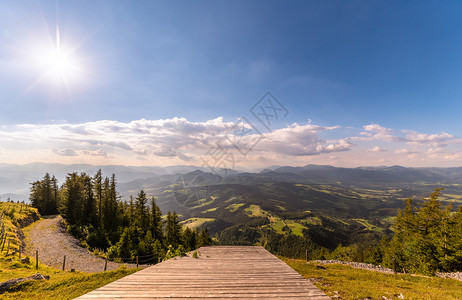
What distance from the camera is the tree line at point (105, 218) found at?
30344 millimetres

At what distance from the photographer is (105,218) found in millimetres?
38125

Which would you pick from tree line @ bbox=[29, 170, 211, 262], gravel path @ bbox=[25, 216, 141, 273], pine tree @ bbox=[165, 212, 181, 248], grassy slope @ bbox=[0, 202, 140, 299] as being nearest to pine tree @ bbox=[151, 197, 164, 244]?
tree line @ bbox=[29, 170, 211, 262]

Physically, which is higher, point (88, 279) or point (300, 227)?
point (88, 279)

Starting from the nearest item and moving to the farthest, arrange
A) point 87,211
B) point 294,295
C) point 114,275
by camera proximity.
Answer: point 294,295 → point 114,275 → point 87,211

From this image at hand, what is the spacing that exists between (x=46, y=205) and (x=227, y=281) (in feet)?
213

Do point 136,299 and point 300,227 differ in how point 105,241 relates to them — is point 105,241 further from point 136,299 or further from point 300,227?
point 300,227

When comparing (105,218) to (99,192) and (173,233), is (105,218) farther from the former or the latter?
(173,233)

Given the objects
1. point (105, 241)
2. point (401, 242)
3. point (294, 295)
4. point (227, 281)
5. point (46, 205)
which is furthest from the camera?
point (46, 205)

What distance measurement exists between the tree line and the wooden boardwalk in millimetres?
24552

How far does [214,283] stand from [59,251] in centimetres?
2719

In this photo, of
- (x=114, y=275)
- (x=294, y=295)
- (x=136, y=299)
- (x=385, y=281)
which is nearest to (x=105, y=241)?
(x=114, y=275)

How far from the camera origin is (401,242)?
1296 inches

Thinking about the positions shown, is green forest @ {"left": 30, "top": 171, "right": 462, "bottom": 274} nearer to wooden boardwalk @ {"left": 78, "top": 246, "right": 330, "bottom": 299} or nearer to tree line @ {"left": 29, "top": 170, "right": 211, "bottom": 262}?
tree line @ {"left": 29, "top": 170, "right": 211, "bottom": 262}

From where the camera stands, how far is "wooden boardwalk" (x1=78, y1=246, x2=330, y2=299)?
590cm
